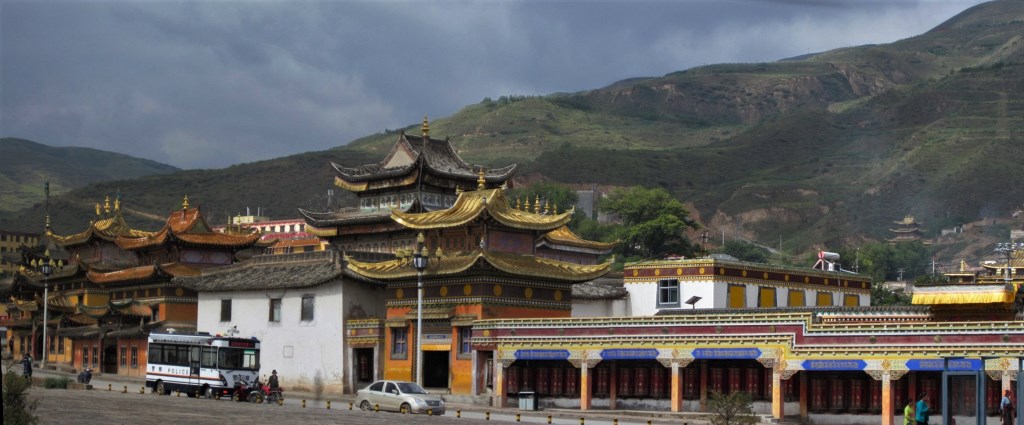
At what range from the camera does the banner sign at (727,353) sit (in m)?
50.3

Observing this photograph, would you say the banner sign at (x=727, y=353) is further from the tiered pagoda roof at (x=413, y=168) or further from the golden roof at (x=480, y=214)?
the tiered pagoda roof at (x=413, y=168)

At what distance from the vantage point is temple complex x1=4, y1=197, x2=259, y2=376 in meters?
81.8

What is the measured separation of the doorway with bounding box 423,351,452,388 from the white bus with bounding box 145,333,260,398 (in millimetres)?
8625

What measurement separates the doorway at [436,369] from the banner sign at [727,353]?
50.6 ft

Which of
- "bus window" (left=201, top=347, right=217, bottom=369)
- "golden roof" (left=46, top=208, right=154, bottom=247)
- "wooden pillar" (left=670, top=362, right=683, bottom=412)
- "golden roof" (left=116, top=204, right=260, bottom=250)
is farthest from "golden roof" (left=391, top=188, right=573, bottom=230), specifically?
"golden roof" (left=46, top=208, right=154, bottom=247)

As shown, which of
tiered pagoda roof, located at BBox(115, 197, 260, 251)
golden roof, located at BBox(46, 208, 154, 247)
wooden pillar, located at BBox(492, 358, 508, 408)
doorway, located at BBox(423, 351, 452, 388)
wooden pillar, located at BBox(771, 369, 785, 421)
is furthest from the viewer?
golden roof, located at BBox(46, 208, 154, 247)

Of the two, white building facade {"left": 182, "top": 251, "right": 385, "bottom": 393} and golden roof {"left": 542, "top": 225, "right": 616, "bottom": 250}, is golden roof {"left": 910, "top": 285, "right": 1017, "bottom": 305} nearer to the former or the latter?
white building facade {"left": 182, "top": 251, "right": 385, "bottom": 393}

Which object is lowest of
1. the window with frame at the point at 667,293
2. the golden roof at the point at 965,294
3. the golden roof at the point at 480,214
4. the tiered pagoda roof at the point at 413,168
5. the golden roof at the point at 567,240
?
the golden roof at the point at 965,294

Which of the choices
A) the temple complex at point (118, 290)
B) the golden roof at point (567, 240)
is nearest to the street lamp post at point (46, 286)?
the temple complex at point (118, 290)

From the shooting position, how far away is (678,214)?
562 feet

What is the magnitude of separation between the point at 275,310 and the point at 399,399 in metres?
20.7

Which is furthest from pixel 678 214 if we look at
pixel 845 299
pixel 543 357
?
pixel 543 357

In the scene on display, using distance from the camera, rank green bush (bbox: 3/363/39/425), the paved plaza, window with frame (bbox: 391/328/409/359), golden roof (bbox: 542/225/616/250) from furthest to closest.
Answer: golden roof (bbox: 542/225/616/250) → window with frame (bbox: 391/328/409/359) → the paved plaza → green bush (bbox: 3/363/39/425)

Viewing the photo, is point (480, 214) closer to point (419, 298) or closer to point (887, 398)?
point (419, 298)
